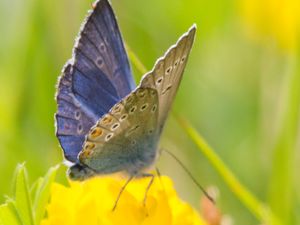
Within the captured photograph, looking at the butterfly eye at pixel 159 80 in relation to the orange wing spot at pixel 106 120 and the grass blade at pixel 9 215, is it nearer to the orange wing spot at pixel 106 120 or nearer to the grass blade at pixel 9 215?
the orange wing spot at pixel 106 120

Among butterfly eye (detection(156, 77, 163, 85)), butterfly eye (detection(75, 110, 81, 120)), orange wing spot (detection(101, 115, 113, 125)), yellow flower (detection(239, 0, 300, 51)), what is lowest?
yellow flower (detection(239, 0, 300, 51))

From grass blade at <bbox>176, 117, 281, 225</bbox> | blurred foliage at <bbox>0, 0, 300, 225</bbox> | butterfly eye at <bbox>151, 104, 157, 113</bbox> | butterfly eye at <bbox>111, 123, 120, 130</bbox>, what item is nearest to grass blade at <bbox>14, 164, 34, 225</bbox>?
butterfly eye at <bbox>111, 123, 120, 130</bbox>

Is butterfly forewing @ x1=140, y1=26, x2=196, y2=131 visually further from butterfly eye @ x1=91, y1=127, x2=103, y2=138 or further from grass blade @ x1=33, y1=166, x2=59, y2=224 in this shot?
grass blade @ x1=33, y1=166, x2=59, y2=224

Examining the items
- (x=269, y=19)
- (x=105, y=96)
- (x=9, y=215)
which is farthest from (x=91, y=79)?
Result: (x=269, y=19)

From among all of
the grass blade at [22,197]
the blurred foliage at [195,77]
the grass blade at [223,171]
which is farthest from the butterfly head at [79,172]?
the blurred foliage at [195,77]

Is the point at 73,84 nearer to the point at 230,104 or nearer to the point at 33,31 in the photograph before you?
the point at 33,31

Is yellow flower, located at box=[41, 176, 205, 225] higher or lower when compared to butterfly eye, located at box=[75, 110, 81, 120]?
lower

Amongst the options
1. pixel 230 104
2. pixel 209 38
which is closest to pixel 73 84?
pixel 230 104

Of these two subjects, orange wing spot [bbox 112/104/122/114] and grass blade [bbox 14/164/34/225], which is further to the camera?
orange wing spot [bbox 112/104/122/114]
